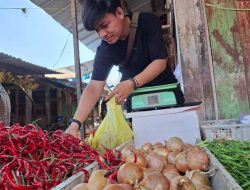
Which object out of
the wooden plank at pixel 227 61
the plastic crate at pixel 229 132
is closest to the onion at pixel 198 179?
the plastic crate at pixel 229 132

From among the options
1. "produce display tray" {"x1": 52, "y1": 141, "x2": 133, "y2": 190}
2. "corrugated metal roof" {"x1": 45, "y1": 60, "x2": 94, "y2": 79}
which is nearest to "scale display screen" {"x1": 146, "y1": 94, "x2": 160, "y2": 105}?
"produce display tray" {"x1": 52, "y1": 141, "x2": 133, "y2": 190}

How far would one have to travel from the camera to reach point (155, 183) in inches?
45.1

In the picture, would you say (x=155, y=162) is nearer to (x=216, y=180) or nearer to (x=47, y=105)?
(x=216, y=180)

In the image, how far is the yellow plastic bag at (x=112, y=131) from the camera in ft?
8.38

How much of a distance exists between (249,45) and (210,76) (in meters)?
0.72

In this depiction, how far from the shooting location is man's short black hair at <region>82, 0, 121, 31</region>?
94.8 inches

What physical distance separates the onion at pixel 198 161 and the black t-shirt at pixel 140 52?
138 centimetres

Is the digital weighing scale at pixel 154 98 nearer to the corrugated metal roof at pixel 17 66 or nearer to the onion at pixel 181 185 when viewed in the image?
the onion at pixel 181 185

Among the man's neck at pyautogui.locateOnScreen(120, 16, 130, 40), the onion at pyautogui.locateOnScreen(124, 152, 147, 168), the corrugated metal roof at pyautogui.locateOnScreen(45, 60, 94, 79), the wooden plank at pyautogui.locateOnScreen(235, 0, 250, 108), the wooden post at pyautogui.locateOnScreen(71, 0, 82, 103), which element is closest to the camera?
the onion at pyautogui.locateOnScreen(124, 152, 147, 168)

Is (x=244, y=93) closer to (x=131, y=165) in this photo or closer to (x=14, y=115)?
(x=131, y=165)

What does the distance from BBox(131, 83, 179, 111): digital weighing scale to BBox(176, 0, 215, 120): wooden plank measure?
1.34 m

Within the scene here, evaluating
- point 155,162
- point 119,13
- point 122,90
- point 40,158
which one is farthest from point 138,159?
point 119,13

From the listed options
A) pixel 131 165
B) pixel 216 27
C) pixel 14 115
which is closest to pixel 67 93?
pixel 14 115

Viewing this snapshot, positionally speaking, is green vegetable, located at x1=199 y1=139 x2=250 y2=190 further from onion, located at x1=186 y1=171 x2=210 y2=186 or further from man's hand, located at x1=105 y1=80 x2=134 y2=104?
man's hand, located at x1=105 y1=80 x2=134 y2=104
